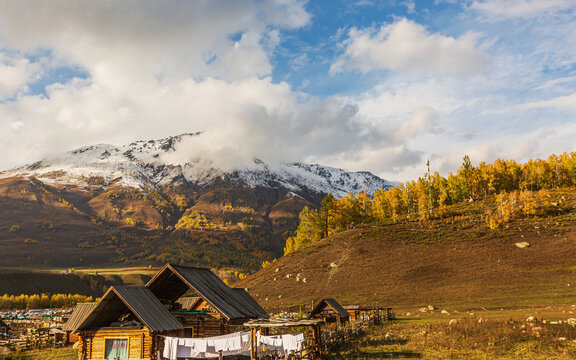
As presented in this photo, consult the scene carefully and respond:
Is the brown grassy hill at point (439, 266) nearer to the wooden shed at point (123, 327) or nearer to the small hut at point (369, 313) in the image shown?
the small hut at point (369, 313)

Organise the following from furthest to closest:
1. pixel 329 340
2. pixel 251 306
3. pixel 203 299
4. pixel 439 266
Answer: pixel 439 266, pixel 251 306, pixel 329 340, pixel 203 299

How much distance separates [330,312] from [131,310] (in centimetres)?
3507

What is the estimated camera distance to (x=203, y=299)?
39.1 metres

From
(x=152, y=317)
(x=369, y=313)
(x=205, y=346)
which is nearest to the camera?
(x=205, y=346)

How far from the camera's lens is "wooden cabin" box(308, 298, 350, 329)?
60184 millimetres

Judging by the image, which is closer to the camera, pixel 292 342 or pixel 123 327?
pixel 292 342

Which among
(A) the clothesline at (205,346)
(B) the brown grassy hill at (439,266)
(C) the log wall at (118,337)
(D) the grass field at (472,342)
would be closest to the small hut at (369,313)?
(D) the grass field at (472,342)

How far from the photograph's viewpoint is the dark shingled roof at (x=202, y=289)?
1454 inches

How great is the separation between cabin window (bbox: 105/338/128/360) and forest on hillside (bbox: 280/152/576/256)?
372ft

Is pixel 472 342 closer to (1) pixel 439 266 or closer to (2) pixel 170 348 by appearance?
(2) pixel 170 348

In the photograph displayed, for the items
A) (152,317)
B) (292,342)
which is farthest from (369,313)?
(152,317)

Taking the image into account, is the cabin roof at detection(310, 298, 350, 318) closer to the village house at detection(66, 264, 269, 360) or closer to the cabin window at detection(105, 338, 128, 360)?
the village house at detection(66, 264, 269, 360)

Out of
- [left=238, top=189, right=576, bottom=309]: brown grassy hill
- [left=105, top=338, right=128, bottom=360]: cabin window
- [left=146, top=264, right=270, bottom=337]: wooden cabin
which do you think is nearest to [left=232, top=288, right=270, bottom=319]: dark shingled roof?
[left=146, top=264, right=270, bottom=337]: wooden cabin

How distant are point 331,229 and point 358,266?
1653 inches
